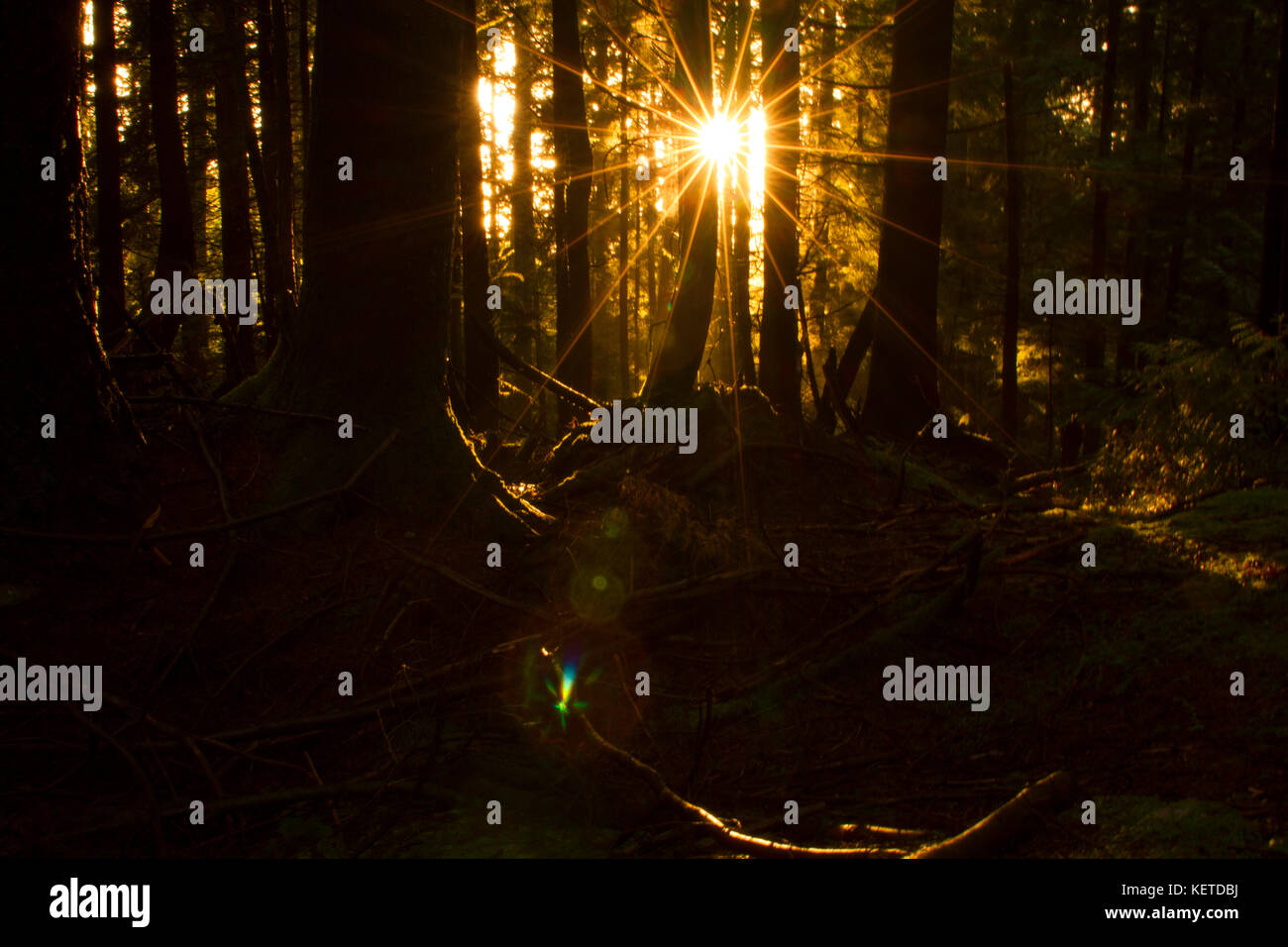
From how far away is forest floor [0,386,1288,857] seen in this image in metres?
3.38

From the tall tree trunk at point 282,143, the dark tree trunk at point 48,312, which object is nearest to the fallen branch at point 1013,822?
the dark tree trunk at point 48,312

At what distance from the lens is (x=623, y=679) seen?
4473mm

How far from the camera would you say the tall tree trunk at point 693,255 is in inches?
320

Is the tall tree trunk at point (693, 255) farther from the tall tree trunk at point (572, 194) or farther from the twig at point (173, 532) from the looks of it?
the tall tree trunk at point (572, 194)

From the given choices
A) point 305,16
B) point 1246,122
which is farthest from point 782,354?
point 1246,122

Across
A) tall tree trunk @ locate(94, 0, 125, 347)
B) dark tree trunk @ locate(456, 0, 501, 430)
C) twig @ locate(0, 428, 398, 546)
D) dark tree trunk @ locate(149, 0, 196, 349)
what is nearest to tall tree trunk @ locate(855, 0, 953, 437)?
dark tree trunk @ locate(456, 0, 501, 430)

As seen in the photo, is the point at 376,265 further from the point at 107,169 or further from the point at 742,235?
the point at 742,235

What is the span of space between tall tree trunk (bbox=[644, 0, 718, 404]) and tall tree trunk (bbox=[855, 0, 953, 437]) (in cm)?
360

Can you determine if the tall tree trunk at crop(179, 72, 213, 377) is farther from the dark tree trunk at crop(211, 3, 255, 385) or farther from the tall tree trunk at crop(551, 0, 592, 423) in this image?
the tall tree trunk at crop(551, 0, 592, 423)

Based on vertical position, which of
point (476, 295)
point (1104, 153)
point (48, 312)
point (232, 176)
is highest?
point (1104, 153)

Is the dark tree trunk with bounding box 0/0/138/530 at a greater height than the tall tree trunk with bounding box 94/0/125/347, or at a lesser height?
lesser

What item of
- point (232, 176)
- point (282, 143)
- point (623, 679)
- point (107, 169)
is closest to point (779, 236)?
point (282, 143)

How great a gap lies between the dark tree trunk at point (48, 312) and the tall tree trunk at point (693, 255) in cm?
446

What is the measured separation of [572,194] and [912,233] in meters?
6.64
